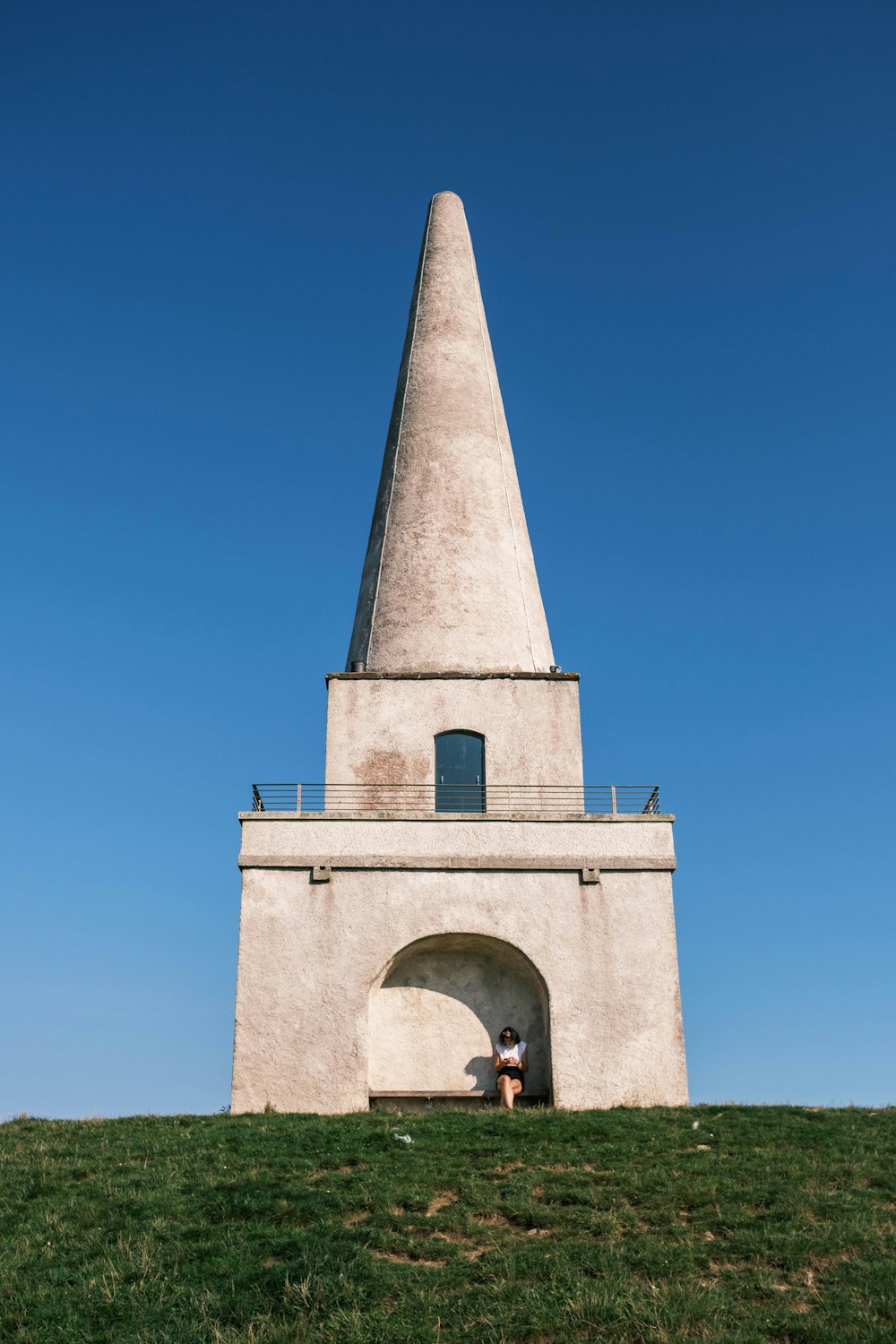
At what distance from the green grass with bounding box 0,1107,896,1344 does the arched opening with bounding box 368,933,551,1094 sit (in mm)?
3102

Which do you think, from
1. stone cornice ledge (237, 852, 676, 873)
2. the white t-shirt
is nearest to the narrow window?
stone cornice ledge (237, 852, 676, 873)

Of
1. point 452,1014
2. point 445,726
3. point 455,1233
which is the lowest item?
point 455,1233

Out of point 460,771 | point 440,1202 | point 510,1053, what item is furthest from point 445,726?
point 440,1202

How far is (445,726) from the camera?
20.7 meters

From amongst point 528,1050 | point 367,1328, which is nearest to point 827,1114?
point 528,1050

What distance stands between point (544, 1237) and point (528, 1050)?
792cm

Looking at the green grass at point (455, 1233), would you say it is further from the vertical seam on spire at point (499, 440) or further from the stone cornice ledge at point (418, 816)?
the vertical seam on spire at point (499, 440)

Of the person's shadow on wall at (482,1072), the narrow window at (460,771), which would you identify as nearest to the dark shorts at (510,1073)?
the person's shadow on wall at (482,1072)

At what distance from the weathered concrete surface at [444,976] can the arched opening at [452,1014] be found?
0.10 feet

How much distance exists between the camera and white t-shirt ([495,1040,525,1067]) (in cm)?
1752

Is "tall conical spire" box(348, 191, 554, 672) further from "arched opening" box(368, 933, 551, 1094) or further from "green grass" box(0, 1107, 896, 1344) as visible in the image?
"green grass" box(0, 1107, 896, 1344)

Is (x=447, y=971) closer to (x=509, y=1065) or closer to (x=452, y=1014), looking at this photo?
(x=452, y=1014)

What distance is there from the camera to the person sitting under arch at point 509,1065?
17.3 metres

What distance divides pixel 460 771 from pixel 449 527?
4.76 m
